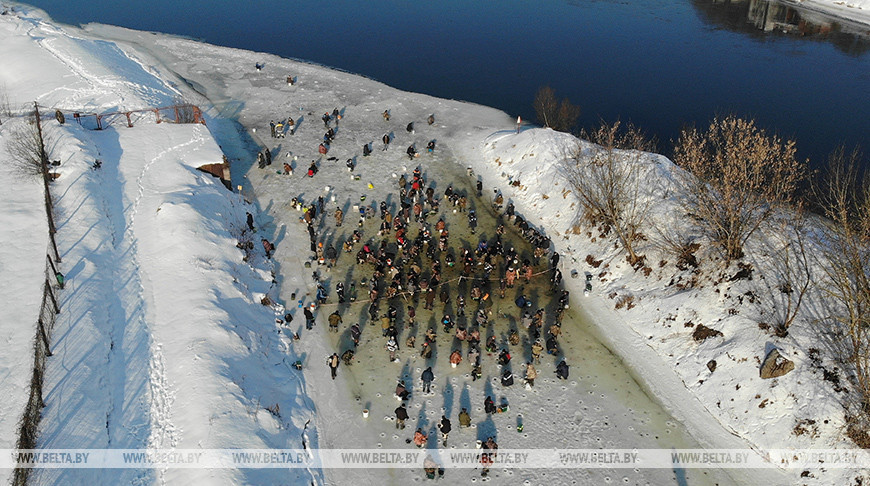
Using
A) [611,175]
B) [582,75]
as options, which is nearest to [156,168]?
[611,175]

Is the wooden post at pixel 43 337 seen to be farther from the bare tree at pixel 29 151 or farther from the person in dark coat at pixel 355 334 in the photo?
the bare tree at pixel 29 151

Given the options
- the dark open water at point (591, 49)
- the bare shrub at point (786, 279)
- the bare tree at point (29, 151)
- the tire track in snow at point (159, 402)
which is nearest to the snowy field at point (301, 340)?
the tire track in snow at point (159, 402)

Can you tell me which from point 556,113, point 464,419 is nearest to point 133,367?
point 464,419

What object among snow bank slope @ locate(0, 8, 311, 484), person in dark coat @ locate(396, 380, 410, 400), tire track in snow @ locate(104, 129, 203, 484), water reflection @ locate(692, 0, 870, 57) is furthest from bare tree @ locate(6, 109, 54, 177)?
water reflection @ locate(692, 0, 870, 57)

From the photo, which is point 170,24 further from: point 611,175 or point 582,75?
point 611,175

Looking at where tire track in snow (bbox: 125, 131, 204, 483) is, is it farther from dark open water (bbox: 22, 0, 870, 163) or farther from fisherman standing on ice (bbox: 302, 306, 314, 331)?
dark open water (bbox: 22, 0, 870, 163)
